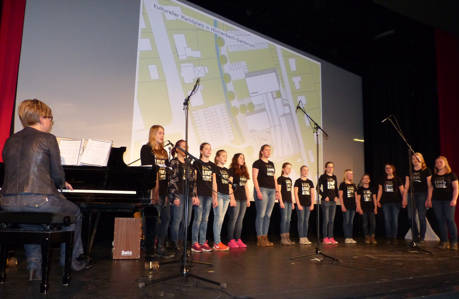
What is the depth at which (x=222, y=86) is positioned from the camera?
6012 mm

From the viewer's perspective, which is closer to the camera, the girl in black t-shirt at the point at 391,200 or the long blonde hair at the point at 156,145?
the long blonde hair at the point at 156,145

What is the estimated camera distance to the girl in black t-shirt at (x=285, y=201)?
6008mm

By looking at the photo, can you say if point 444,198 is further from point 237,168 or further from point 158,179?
point 158,179

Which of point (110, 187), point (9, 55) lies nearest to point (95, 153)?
point (110, 187)

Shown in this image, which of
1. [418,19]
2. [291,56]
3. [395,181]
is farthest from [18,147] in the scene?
[418,19]

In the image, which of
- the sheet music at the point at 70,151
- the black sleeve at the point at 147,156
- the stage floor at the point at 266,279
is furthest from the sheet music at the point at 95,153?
the stage floor at the point at 266,279

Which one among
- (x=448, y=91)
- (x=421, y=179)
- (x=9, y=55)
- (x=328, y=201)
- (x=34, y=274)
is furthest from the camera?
(x=448, y=91)

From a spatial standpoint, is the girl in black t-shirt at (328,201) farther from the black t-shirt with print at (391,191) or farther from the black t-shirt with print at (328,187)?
the black t-shirt with print at (391,191)

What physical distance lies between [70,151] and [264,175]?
3.05 meters

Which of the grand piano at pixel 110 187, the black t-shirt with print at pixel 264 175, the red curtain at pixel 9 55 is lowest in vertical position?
the grand piano at pixel 110 187

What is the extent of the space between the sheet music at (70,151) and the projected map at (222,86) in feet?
5.35

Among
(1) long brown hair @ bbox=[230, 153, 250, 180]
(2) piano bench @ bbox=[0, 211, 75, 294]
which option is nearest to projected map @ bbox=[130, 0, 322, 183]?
(1) long brown hair @ bbox=[230, 153, 250, 180]

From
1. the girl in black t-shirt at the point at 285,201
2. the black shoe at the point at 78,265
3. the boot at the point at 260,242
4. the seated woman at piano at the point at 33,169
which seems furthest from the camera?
the girl in black t-shirt at the point at 285,201

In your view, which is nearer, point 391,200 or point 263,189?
point 263,189
